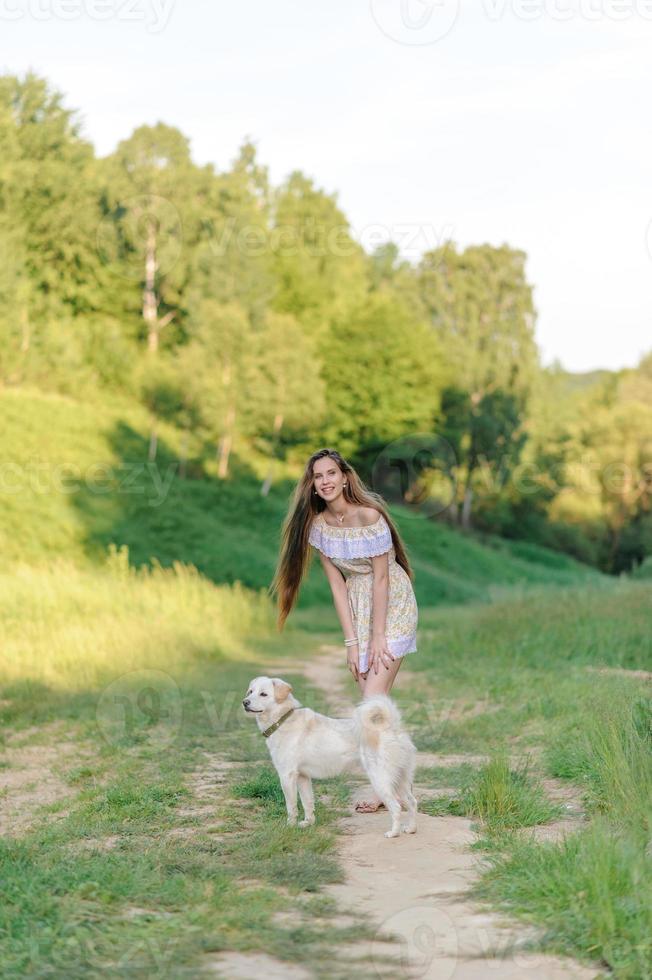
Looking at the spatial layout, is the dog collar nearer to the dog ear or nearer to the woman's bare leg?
the dog ear

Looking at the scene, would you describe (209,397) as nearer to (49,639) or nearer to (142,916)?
(49,639)

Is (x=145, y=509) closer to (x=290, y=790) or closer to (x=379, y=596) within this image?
(x=379, y=596)

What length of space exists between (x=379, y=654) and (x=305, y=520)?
3.52ft

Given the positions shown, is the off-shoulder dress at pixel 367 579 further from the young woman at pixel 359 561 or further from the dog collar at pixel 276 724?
the dog collar at pixel 276 724

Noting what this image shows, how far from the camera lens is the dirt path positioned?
14.0 feet

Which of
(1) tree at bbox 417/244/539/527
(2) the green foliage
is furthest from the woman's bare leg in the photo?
(1) tree at bbox 417/244/539/527

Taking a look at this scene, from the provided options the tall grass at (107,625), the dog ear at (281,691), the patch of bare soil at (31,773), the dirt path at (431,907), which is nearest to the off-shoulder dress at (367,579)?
the dog ear at (281,691)

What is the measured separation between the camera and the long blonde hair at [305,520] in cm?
728

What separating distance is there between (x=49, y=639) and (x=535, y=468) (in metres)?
44.0

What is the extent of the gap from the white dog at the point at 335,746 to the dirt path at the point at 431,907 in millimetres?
264

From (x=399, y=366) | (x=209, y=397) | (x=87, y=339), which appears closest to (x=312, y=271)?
(x=399, y=366)

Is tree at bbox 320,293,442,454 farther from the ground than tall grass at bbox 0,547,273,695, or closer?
farther from the ground

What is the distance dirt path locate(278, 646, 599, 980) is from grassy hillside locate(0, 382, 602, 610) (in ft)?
61.5

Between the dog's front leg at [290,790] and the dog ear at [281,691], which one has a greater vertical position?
the dog ear at [281,691]
